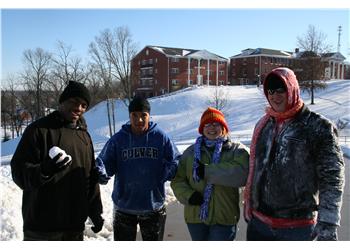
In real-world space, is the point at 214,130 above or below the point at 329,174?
above

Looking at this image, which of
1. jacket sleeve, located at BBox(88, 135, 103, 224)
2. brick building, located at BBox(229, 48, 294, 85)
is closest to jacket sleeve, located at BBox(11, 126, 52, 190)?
jacket sleeve, located at BBox(88, 135, 103, 224)

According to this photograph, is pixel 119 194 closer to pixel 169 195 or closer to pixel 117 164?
pixel 117 164


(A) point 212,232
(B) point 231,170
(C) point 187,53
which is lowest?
(A) point 212,232

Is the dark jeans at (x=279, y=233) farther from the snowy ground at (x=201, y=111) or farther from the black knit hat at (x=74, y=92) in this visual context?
the snowy ground at (x=201, y=111)

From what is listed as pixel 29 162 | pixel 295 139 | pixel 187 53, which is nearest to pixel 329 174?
pixel 295 139

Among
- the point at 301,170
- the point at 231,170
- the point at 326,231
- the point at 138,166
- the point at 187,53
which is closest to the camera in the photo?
the point at 326,231

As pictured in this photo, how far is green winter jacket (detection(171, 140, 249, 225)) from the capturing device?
3121mm

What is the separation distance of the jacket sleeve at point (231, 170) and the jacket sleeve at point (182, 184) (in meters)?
0.25

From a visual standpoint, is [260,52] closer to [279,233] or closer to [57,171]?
[279,233]

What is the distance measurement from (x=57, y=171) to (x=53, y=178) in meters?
0.15

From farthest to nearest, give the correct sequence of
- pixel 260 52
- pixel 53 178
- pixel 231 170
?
pixel 260 52 < pixel 231 170 < pixel 53 178

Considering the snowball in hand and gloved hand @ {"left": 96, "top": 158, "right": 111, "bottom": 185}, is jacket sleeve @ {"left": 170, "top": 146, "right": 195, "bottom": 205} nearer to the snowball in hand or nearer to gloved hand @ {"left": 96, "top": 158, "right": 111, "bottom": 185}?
gloved hand @ {"left": 96, "top": 158, "right": 111, "bottom": 185}

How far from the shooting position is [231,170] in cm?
310
